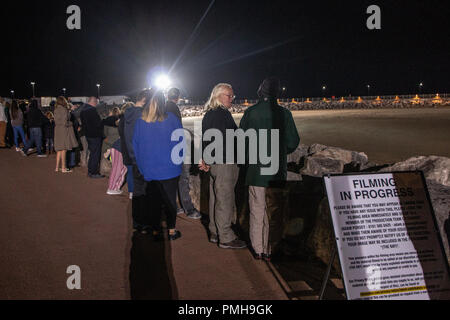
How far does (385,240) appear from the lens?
3.05 meters

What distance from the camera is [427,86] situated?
13025 cm

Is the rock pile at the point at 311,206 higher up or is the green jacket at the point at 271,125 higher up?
the green jacket at the point at 271,125

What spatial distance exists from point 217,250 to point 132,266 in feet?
3.51

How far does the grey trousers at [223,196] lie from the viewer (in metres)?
4.55

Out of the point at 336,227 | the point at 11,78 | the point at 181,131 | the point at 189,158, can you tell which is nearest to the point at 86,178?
the point at 189,158

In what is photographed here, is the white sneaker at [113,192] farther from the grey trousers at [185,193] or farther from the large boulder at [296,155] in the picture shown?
the large boulder at [296,155]

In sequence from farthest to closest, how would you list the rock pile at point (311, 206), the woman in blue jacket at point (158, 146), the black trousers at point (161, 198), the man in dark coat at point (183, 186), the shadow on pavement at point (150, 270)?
the man in dark coat at point (183, 186) → the black trousers at point (161, 198) → the woman in blue jacket at point (158, 146) → the rock pile at point (311, 206) → the shadow on pavement at point (150, 270)

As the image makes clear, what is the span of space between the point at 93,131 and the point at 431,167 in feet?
24.0

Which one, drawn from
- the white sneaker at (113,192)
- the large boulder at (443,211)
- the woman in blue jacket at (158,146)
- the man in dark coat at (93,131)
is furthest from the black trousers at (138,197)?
the man in dark coat at (93,131)

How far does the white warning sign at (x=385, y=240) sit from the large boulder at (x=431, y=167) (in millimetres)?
3344

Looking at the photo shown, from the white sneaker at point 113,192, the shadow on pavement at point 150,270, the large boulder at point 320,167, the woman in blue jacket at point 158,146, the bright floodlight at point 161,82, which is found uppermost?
the bright floodlight at point 161,82

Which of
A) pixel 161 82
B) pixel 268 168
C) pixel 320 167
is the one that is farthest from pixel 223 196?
pixel 161 82

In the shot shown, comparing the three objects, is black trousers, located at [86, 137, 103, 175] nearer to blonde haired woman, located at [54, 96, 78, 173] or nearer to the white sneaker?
blonde haired woman, located at [54, 96, 78, 173]

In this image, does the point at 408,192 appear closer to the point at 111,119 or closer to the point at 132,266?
the point at 132,266
